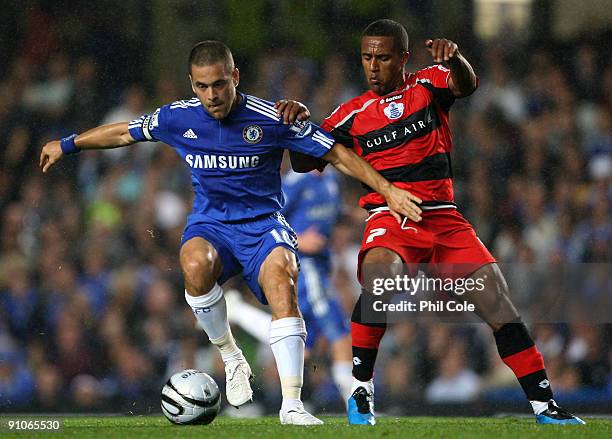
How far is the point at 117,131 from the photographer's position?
5.99 meters

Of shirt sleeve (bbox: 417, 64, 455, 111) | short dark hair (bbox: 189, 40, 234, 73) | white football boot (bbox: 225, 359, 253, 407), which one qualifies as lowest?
white football boot (bbox: 225, 359, 253, 407)

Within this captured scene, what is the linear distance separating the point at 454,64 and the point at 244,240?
4.67ft

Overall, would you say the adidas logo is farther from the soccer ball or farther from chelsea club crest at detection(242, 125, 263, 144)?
the soccer ball

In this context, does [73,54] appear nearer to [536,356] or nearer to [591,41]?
[591,41]

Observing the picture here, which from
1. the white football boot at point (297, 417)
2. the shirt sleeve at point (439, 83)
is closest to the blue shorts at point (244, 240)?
the white football boot at point (297, 417)

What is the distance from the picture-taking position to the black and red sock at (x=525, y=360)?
5.63 m

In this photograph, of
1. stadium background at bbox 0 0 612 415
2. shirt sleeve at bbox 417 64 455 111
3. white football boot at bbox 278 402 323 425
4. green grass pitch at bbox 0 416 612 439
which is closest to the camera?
green grass pitch at bbox 0 416 612 439

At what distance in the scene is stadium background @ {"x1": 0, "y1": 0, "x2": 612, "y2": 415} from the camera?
29.1ft

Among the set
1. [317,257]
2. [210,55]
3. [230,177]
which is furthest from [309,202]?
[210,55]

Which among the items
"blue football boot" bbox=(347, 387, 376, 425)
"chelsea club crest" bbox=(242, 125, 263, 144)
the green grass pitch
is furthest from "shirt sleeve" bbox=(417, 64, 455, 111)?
the green grass pitch

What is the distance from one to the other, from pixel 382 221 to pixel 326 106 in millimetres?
3946

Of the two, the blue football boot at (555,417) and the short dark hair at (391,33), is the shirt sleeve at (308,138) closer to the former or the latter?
the short dark hair at (391,33)

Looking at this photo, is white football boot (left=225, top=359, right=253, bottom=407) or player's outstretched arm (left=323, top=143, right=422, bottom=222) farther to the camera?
white football boot (left=225, top=359, right=253, bottom=407)

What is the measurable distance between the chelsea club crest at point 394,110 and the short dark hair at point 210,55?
2.81 ft
